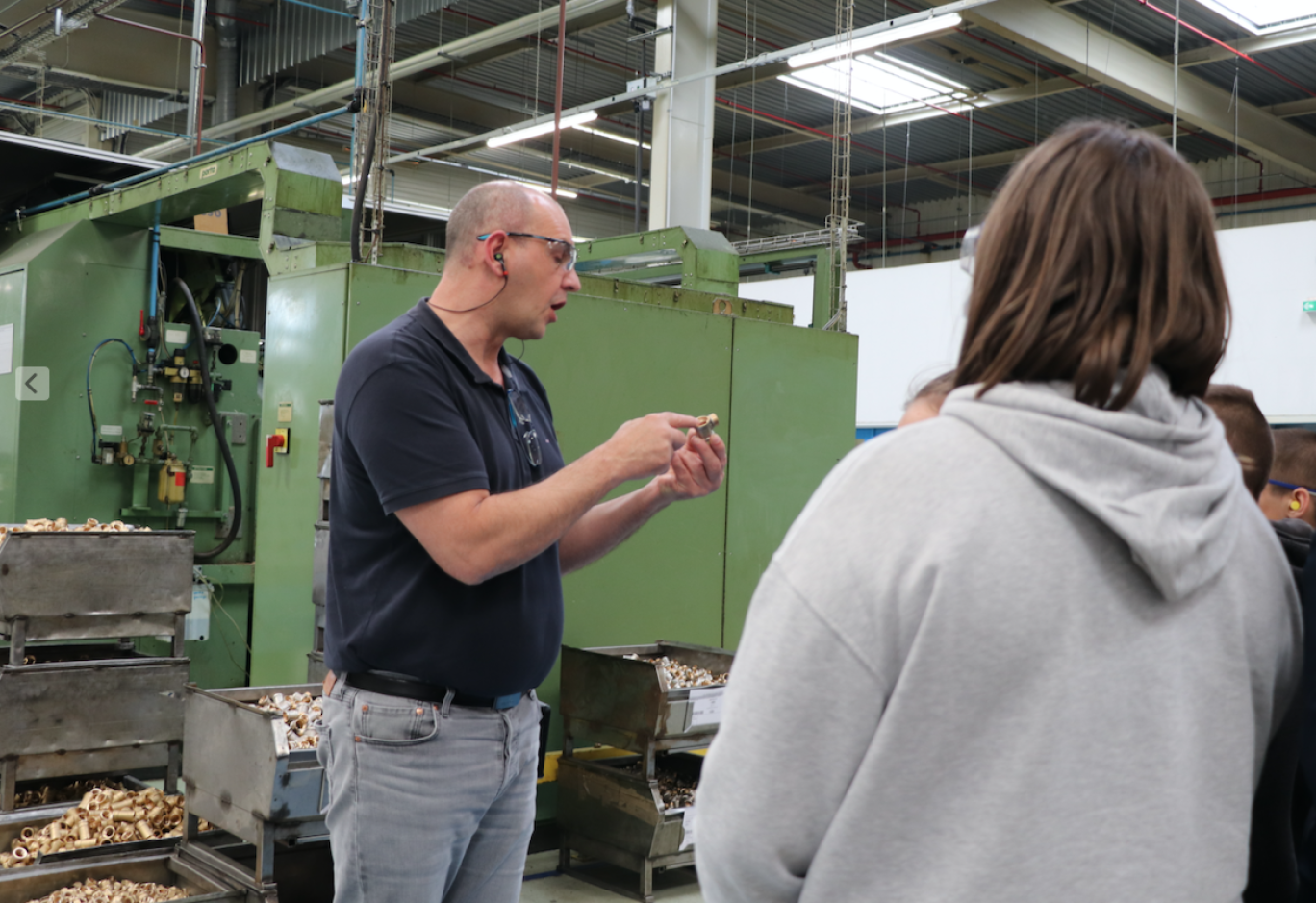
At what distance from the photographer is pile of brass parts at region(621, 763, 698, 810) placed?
3.52 m

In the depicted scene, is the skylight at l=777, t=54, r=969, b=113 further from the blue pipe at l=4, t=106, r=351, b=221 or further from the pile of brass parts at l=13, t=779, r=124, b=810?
the pile of brass parts at l=13, t=779, r=124, b=810

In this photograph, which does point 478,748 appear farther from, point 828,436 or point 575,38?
point 575,38

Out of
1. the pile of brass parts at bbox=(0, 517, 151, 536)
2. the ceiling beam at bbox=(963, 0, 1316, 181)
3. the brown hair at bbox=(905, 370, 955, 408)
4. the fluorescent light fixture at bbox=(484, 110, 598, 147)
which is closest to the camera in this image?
the brown hair at bbox=(905, 370, 955, 408)

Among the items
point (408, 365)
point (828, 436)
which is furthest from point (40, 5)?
point (408, 365)

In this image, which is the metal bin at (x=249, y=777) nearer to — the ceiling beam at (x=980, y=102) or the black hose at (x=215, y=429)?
the black hose at (x=215, y=429)

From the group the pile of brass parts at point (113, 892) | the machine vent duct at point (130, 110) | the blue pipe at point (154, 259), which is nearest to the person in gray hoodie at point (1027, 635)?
the pile of brass parts at point (113, 892)

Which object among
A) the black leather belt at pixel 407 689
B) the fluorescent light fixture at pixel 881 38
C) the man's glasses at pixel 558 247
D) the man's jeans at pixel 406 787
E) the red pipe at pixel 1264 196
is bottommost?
the man's jeans at pixel 406 787

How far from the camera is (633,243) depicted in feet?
17.1

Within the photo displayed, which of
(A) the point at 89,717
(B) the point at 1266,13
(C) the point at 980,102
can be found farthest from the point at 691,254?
(C) the point at 980,102

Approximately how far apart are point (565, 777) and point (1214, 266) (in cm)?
314

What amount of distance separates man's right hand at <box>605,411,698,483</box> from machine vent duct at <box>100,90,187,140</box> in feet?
32.4

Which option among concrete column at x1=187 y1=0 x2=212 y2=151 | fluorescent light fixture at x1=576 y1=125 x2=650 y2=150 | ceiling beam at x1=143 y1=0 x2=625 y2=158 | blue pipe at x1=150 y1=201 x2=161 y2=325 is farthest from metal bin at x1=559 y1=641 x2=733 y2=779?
fluorescent light fixture at x1=576 y1=125 x2=650 y2=150

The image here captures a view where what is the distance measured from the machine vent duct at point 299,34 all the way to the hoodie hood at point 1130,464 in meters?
8.29

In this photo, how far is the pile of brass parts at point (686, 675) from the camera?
11.4ft
